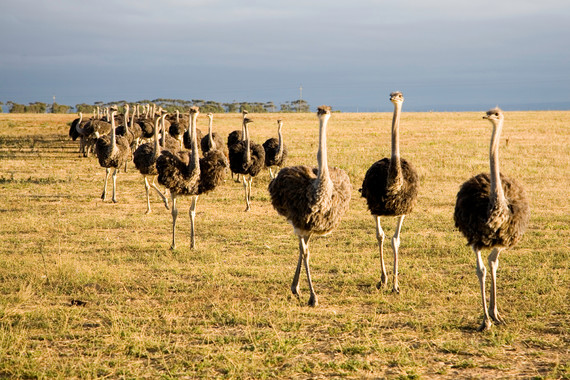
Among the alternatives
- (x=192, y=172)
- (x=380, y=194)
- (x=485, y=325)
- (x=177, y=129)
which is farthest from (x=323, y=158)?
(x=177, y=129)

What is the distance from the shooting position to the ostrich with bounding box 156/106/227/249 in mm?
10359

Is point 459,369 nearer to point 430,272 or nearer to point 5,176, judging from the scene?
point 430,272

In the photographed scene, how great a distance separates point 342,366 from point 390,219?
24.8ft

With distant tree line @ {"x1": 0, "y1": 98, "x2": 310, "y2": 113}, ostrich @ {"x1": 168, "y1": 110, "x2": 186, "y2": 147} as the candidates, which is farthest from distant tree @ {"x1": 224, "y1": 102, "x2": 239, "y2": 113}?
ostrich @ {"x1": 168, "y1": 110, "x2": 186, "y2": 147}

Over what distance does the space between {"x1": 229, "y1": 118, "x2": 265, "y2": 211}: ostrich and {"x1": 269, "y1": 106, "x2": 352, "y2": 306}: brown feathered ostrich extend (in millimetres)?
6506

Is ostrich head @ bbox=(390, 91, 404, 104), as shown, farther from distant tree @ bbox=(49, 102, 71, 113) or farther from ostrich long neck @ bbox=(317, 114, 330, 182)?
distant tree @ bbox=(49, 102, 71, 113)

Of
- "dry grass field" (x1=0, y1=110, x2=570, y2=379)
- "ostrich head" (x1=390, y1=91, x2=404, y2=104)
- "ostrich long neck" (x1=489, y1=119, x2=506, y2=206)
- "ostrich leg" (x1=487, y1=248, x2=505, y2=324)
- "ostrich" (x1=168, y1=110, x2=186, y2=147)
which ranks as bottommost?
"dry grass field" (x1=0, y1=110, x2=570, y2=379)

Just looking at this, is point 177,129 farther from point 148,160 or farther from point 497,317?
point 497,317

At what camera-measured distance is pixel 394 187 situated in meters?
7.68

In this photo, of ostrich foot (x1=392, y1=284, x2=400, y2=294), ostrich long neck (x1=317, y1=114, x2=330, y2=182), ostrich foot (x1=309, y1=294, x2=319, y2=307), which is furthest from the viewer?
ostrich foot (x1=392, y1=284, x2=400, y2=294)

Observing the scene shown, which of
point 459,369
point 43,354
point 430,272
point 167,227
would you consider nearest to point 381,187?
point 430,272

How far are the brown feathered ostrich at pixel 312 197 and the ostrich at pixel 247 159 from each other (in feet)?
21.3

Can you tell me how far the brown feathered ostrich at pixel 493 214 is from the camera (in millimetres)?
6215

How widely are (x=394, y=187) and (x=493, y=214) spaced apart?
1.68m
